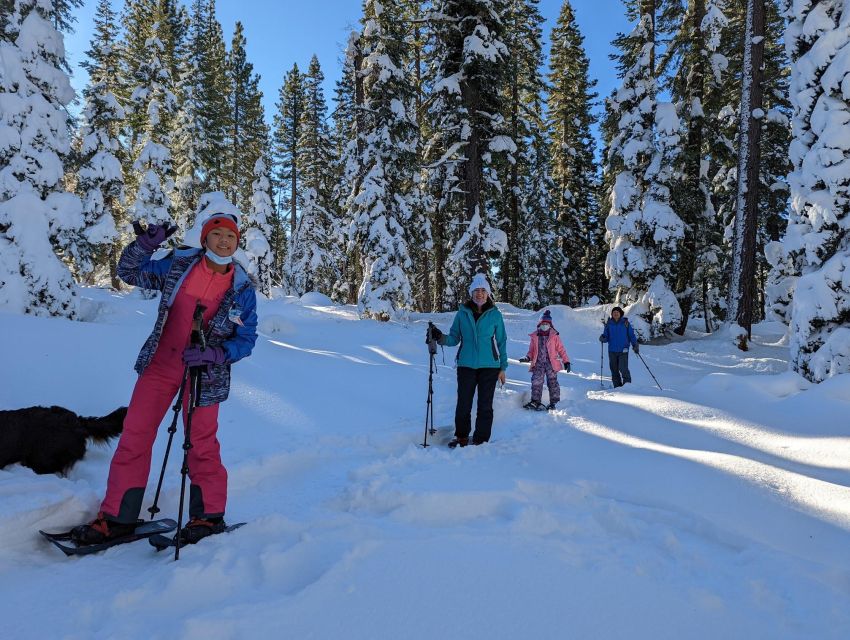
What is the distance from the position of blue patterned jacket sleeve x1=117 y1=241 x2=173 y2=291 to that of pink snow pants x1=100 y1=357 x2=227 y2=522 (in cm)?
67

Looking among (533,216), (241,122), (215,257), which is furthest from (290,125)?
(215,257)

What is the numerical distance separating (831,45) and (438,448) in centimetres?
1027

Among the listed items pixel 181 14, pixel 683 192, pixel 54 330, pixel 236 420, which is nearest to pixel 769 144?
pixel 683 192

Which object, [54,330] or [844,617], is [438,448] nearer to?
[844,617]

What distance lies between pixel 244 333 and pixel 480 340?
3529 mm

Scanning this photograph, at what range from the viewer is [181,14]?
1267 inches

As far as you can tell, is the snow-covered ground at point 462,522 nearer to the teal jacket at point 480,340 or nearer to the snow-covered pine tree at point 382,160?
the teal jacket at point 480,340

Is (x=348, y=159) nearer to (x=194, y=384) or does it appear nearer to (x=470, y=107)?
(x=470, y=107)

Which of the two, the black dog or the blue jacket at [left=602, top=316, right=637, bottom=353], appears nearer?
the black dog

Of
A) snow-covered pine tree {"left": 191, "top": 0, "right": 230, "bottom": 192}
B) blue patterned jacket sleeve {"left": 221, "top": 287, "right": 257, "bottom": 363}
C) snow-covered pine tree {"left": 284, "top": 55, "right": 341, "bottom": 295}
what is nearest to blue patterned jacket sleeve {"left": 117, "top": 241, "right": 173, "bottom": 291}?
blue patterned jacket sleeve {"left": 221, "top": 287, "right": 257, "bottom": 363}

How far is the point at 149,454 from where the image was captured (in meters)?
3.49

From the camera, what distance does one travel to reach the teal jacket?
6.35m

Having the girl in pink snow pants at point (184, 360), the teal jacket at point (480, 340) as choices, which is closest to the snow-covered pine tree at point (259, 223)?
the teal jacket at point (480, 340)

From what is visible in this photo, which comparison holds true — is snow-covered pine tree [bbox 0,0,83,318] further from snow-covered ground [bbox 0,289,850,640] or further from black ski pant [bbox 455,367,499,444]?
black ski pant [bbox 455,367,499,444]
